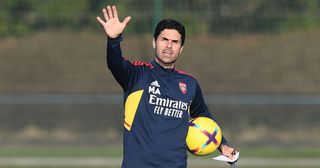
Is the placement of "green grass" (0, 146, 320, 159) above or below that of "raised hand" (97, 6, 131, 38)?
below

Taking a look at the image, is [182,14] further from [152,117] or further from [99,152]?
[152,117]

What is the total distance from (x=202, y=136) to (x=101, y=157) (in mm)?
8373

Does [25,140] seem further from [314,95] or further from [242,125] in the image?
[314,95]

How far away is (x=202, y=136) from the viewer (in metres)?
6.35

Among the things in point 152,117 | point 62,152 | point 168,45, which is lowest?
point 62,152

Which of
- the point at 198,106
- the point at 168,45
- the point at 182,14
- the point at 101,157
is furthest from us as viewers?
the point at 182,14

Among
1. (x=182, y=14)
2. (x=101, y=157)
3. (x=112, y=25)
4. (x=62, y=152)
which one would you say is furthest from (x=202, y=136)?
(x=182, y=14)

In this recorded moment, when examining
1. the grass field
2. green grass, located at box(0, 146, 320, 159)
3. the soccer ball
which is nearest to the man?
the soccer ball

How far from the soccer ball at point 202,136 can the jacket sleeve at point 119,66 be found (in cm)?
59

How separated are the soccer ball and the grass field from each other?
6933 millimetres

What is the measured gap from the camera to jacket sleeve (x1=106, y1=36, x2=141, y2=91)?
5.79m

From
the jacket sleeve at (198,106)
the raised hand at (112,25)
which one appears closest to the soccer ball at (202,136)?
the jacket sleeve at (198,106)

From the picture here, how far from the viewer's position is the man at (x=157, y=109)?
604 centimetres

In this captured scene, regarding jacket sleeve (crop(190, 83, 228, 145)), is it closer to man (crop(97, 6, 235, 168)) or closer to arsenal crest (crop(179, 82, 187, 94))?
arsenal crest (crop(179, 82, 187, 94))
